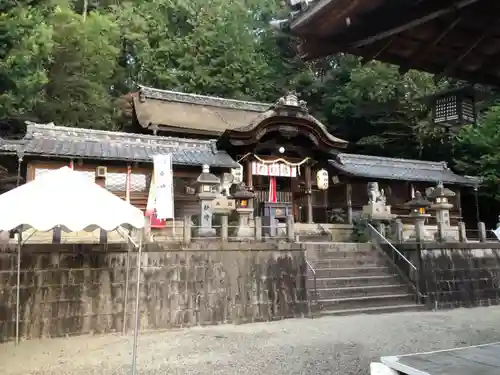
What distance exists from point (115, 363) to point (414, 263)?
937 centimetres

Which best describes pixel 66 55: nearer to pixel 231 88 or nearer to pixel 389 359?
pixel 231 88

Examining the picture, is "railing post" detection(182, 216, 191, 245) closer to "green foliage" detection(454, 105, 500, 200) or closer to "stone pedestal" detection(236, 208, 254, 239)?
"stone pedestal" detection(236, 208, 254, 239)

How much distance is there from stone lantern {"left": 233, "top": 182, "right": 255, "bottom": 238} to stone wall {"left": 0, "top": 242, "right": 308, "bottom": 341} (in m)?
1.36

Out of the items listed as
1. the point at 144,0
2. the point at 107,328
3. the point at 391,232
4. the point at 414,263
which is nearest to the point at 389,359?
the point at 107,328

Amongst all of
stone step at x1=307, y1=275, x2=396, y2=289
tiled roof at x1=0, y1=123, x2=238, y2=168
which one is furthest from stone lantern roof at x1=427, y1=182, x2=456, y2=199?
tiled roof at x1=0, y1=123, x2=238, y2=168

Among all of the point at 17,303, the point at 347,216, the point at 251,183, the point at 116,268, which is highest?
the point at 251,183

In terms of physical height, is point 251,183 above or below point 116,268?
above

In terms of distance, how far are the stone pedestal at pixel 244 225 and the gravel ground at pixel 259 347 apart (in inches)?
111

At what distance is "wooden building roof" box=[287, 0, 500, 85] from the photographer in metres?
3.18

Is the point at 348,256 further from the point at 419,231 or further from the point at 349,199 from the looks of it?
the point at 349,199

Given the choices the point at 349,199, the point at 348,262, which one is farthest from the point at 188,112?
the point at 348,262

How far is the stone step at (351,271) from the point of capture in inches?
461

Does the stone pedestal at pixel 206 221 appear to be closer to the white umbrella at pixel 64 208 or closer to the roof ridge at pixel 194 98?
the white umbrella at pixel 64 208

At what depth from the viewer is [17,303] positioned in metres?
7.82
